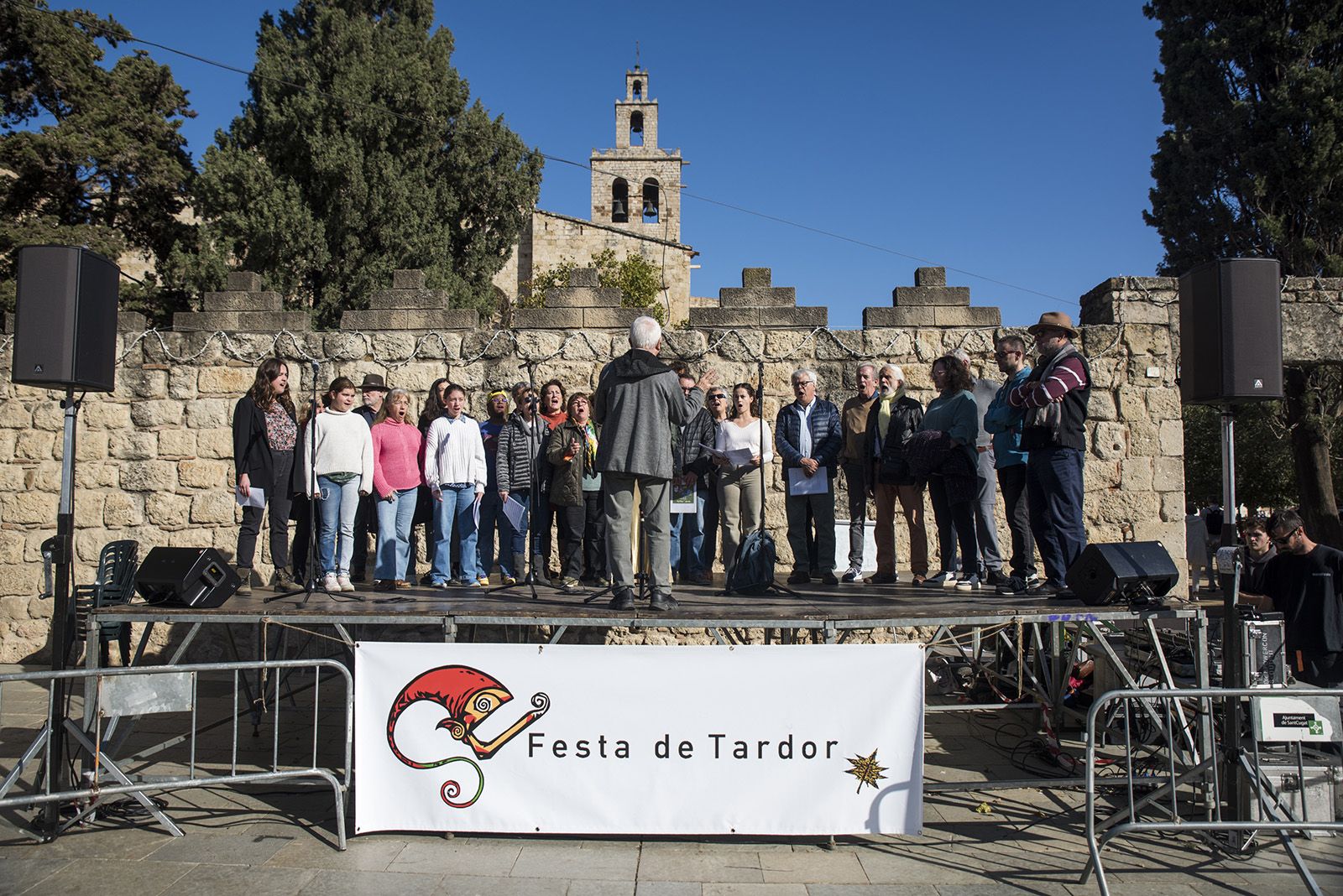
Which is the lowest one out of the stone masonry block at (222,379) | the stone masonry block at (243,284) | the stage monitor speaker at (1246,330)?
the stage monitor speaker at (1246,330)

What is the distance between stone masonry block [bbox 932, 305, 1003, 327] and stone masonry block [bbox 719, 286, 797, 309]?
4.62 ft

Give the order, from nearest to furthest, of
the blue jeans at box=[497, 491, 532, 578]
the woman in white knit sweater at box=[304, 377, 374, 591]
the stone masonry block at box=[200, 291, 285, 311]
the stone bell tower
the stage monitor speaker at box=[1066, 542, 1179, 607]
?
the stage monitor speaker at box=[1066, 542, 1179, 607] → the woman in white knit sweater at box=[304, 377, 374, 591] → the blue jeans at box=[497, 491, 532, 578] → the stone masonry block at box=[200, 291, 285, 311] → the stone bell tower

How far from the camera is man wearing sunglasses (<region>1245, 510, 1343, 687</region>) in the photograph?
5.71 meters

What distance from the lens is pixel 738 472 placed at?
707cm

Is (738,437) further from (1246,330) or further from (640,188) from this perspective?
(640,188)

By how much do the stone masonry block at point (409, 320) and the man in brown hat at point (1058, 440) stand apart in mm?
5279

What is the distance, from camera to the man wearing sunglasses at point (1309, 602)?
5.71 m

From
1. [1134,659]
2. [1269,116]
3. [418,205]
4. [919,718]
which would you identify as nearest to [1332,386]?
[1269,116]

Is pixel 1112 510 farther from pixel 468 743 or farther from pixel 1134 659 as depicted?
pixel 468 743

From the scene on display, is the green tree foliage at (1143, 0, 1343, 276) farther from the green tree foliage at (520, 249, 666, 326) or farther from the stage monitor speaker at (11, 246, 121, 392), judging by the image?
the stage monitor speaker at (11, 246, 121, 392)

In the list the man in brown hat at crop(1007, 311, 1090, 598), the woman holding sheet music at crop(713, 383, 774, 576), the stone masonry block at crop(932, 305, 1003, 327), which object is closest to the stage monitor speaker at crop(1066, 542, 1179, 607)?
the man in brown hat at crop(1007, 311, 1090, 598)

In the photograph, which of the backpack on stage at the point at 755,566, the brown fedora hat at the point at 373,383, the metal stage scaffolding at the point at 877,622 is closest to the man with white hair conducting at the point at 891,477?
the metal stage scaffolding at the point at 877,622

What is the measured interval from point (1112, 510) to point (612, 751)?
19.5 feet

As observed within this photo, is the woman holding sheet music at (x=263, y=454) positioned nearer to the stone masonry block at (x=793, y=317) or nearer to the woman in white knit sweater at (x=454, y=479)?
the woman in white knit sweater at (x=454, y=479)
